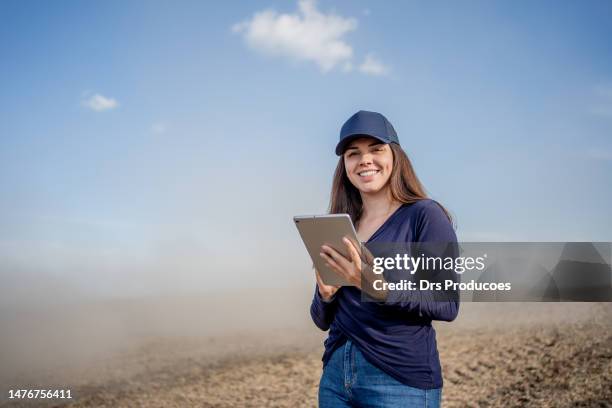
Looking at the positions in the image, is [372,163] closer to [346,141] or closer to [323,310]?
[346,141]

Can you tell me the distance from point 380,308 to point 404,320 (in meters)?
0.13

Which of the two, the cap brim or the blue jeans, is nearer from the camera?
the blue jeans

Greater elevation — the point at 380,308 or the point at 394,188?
the point at 394,188

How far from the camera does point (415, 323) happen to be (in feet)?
8.83

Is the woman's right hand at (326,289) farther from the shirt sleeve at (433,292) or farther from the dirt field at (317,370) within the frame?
the dirt field at (317,370)

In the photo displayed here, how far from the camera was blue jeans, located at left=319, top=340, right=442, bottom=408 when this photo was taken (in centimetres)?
256

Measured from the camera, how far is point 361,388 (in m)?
2.62

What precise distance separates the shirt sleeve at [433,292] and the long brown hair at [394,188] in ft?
0.53

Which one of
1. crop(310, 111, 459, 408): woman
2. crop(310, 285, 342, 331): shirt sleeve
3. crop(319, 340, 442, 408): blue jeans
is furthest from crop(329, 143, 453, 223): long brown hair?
crop(319, 340, 442, 408): blue jeans

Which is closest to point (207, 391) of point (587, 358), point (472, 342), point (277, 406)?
point (277, 406)

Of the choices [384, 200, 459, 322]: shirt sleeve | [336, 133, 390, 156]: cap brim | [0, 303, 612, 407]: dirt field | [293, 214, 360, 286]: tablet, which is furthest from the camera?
[0, 303, 612, 407]: dirt field

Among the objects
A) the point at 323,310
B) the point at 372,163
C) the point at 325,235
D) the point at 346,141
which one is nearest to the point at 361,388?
the point at 323,310

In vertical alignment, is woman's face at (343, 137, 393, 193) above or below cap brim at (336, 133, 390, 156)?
below

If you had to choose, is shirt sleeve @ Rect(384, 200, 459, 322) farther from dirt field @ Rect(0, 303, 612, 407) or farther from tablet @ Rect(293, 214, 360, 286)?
dirt field @ Rect(0, 303, 612, 407)
